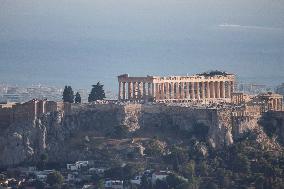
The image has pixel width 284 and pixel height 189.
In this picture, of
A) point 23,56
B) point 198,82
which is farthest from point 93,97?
point 23,56

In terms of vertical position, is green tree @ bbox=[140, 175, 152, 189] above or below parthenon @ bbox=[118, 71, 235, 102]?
below

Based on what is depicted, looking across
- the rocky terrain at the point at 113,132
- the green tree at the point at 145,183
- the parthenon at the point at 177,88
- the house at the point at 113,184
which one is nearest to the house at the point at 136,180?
the green tree at the point at 145,183

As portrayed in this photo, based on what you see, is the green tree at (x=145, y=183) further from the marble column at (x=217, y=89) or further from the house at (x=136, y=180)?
the marble column at (x=217, y=89)

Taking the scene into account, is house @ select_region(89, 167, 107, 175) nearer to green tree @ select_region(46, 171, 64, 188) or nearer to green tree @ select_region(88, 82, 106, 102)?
green tree @ select_region(46, 171, 64, 188)

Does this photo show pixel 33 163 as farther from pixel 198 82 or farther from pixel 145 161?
pixel 198 82

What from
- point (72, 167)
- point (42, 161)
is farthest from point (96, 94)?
point (72, 167)

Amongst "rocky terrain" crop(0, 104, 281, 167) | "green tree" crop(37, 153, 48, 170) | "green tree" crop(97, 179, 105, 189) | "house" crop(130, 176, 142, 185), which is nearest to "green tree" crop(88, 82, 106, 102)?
"rocky terrain" crop(0, 104, 281, 167)

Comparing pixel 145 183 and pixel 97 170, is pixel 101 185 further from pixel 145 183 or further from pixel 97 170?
pixel 97 170
